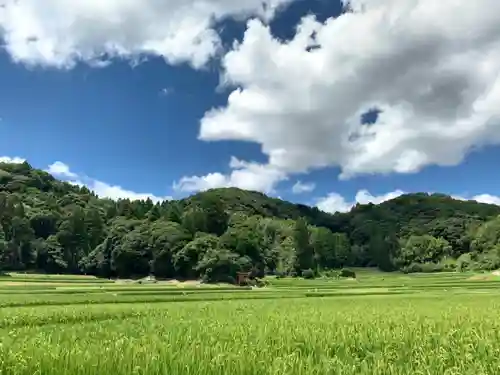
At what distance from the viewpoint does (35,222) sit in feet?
599

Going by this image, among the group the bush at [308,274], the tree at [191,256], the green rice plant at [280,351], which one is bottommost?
the green rice plant at [280,351]

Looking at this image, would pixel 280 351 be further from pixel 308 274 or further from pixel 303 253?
pixel 303 253

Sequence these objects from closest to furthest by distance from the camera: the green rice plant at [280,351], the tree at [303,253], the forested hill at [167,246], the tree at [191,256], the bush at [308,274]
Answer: the green rice plant at [280,351] → the tree at [191,256] → the forested hill at [167,246] → the bush at [308,274] → the tree at [303,253]

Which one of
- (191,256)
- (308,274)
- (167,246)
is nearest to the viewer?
(191,256)

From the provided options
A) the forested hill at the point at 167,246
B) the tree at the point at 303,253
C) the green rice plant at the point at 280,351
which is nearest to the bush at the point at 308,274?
the forested hill at the point at 167,246

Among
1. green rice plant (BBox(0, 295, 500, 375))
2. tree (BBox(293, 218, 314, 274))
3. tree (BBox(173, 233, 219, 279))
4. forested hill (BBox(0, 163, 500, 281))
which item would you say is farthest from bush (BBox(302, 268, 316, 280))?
green rice plant (BBox(0, 295, 500, 375))

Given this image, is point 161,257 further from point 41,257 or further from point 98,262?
point 41,257

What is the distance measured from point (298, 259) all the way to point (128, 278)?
47479mm

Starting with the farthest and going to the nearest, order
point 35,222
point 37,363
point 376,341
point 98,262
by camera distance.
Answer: point 35,222
point 98,262
point 376,341
point 37,363

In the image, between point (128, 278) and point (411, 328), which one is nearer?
point (411, 328)

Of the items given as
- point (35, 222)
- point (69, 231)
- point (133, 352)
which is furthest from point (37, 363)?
point (35, 222)

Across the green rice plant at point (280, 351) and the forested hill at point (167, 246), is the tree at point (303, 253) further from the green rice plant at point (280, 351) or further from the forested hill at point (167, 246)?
the green rice plant at point (280, 351)

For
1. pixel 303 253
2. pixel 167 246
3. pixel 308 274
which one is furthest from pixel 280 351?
pixel 303 253

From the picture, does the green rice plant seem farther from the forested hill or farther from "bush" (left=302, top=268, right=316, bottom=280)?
"bush" (left=302, top=268, right=316, bottom=280)
